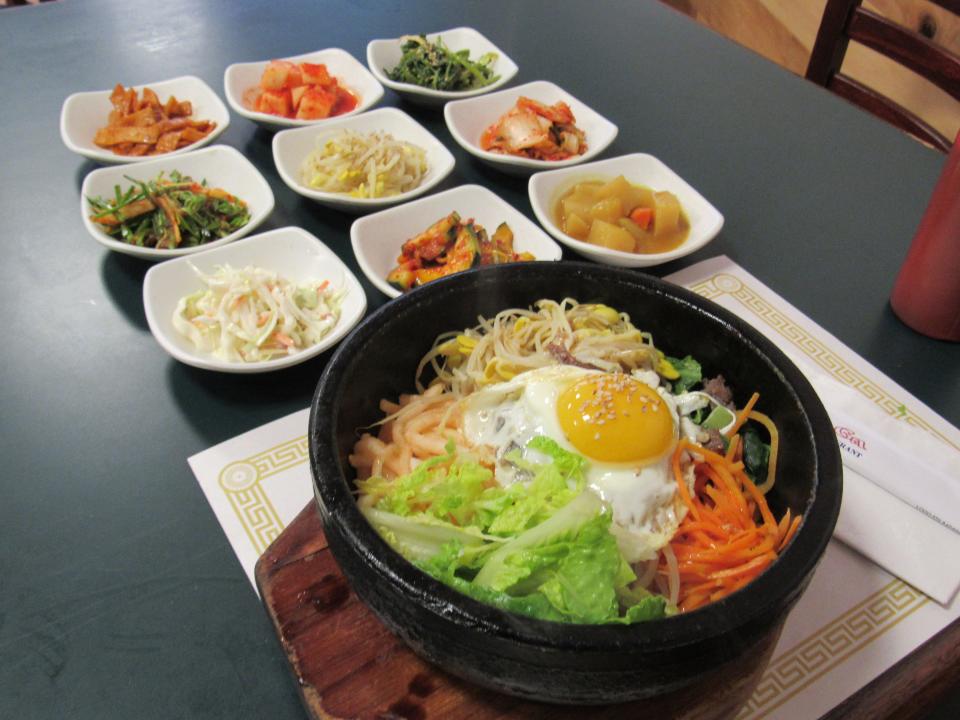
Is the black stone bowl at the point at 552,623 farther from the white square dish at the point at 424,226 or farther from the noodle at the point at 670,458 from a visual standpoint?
the white square dish at the point at 424,226

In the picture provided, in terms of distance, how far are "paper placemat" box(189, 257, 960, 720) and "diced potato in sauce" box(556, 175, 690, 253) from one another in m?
0.51

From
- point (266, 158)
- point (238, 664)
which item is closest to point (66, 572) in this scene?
point (238, 664)

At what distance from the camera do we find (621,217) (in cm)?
214

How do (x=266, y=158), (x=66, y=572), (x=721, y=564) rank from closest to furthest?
(x=721, y=564) < (x=66, y=572) < (x=266, y=158)

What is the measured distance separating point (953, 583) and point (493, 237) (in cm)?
128

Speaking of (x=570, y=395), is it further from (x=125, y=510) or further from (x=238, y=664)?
(x=125, y=510)

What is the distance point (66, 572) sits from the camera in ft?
4.39

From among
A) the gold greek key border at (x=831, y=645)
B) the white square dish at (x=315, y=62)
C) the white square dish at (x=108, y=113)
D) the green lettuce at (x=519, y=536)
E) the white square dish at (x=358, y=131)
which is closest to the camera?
the green lettuce at (x=519, y=536)

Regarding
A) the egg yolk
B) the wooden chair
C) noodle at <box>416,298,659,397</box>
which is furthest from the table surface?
the egg yolk


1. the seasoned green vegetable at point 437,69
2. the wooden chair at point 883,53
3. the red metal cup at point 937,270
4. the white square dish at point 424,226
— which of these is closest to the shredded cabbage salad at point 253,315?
the white square dish at point 424,226

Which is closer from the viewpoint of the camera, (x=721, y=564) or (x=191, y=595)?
(x=721, y=564)

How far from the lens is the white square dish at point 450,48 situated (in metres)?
2.67

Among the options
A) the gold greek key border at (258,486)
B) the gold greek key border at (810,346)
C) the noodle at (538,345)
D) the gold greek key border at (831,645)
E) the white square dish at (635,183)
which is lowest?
the gold greek key border at (258,486)

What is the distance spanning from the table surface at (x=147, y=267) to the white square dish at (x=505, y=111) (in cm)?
10
